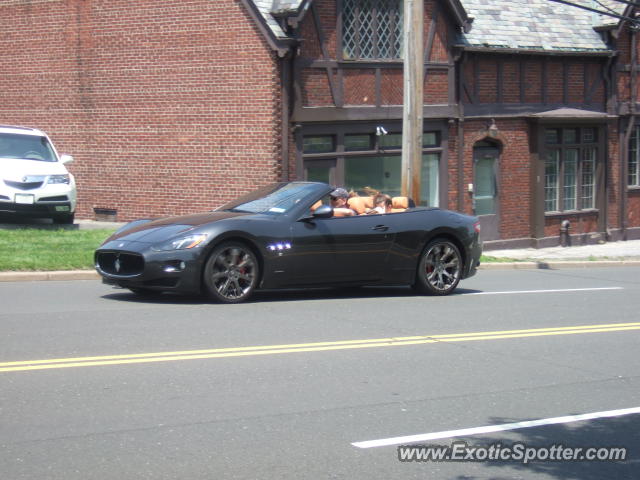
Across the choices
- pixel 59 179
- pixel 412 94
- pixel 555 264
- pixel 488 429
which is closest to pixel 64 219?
pixel 59 179

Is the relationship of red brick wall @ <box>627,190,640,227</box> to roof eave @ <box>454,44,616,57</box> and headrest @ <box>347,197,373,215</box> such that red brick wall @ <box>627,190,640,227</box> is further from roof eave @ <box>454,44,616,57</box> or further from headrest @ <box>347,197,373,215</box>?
headrest @ <box>347,197,373,215</box>

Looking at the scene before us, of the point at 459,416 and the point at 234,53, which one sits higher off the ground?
the point at 234,53

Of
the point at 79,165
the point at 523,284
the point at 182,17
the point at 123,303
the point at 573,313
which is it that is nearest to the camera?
the point at 123,303

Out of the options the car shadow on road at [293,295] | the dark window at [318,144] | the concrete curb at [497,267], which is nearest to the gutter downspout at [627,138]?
the concrete curb at [497,267]

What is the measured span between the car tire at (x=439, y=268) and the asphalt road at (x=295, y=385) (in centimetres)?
84

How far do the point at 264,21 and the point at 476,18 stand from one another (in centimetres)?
657

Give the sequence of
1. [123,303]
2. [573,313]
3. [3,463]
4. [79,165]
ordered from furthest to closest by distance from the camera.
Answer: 1. [79,165]
2. [573,313]
3. [123,303]
4. [3,463]

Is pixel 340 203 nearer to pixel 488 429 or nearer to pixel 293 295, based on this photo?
pixel 293 295

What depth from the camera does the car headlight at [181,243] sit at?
10883mm

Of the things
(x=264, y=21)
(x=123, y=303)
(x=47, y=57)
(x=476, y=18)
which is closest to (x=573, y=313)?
(x=123, y=303)

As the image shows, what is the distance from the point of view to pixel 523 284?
51.1 feet

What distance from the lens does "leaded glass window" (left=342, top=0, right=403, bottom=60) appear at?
20.7 meters

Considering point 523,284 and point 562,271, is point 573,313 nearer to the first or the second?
point 523,284

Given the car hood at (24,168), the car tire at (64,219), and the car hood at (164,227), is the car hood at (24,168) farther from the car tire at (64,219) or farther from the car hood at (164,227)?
the car hood at (164,227)
